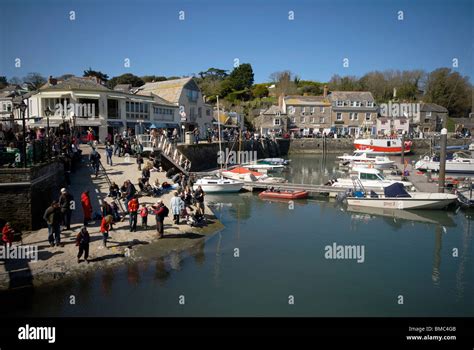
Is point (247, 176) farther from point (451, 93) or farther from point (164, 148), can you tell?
point (451, 93)

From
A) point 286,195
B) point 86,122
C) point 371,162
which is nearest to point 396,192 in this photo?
point 286,195

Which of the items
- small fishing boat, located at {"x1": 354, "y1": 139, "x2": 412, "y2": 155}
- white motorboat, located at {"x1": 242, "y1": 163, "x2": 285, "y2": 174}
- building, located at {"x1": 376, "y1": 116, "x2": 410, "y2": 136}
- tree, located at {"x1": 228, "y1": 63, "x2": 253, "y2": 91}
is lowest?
white motorboat, located at {"x1": 242, "y1": 163, "x2": 285, "y2": 174}

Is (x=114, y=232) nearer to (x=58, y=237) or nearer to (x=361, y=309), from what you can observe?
(x=58, y=237)

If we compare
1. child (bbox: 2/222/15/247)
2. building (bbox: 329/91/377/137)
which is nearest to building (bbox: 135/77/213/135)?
building (bbox: 329/91/377/137)

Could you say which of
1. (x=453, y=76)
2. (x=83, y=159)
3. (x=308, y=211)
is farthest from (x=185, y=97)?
(x=453, y=76)

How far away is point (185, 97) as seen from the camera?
182 ft

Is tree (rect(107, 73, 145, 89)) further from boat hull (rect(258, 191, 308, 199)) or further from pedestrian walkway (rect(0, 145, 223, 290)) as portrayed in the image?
pedestrian walkway (rect(0, 145, 223, 290))

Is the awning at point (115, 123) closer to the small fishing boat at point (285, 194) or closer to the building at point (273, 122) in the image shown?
the small fishing boat at point (285, 194)

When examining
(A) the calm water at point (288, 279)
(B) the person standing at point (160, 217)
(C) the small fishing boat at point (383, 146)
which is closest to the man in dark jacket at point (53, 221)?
(A) the calm water at point (288, 279)

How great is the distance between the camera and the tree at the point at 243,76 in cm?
10971

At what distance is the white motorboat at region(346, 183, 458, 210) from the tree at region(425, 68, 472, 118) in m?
77.5

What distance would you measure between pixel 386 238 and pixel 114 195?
14.6 meters

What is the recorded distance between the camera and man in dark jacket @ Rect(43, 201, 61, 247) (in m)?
14.8

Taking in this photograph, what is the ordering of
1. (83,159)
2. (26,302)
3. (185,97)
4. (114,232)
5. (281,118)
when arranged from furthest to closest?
(281,118) → (185,97) → (83,159) → (114,232) → (26,302)
